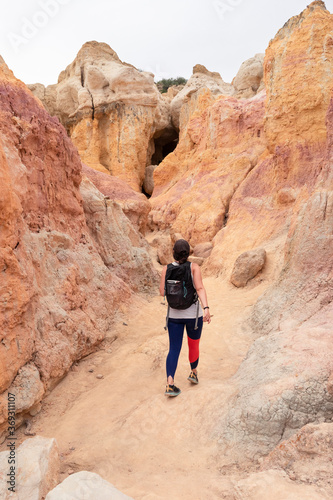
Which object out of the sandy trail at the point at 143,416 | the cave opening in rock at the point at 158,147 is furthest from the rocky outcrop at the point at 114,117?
the sandy trail at the point at 143,416

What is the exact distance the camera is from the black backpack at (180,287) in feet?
9.23

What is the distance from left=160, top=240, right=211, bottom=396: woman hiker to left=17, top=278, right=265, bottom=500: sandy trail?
36cm

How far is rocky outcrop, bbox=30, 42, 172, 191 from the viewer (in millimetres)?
16141

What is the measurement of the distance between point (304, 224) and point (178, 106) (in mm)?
16794

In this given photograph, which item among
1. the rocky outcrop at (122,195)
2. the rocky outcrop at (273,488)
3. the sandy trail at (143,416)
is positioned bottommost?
the sandy trail at (143,416)

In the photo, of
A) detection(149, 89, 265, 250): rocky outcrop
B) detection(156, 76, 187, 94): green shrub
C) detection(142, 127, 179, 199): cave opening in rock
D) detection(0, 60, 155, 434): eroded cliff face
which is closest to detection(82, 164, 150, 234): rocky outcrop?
detection(149, 89, 265, 250): rocky outcrop

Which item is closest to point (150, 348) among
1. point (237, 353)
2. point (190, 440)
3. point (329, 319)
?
point (237, 353)

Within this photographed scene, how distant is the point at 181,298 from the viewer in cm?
281

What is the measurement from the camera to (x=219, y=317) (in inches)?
209

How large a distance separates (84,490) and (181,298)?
1577 mm

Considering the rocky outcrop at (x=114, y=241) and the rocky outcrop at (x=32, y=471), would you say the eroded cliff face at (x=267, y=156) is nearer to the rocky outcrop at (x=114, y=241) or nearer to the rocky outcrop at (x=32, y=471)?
the rocky outcrop at (x=114, y=241)

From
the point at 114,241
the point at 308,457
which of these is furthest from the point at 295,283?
the point at 114,241

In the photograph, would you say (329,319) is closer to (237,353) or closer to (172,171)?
(237,353)

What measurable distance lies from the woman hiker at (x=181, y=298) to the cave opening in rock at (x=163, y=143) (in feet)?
62.1
